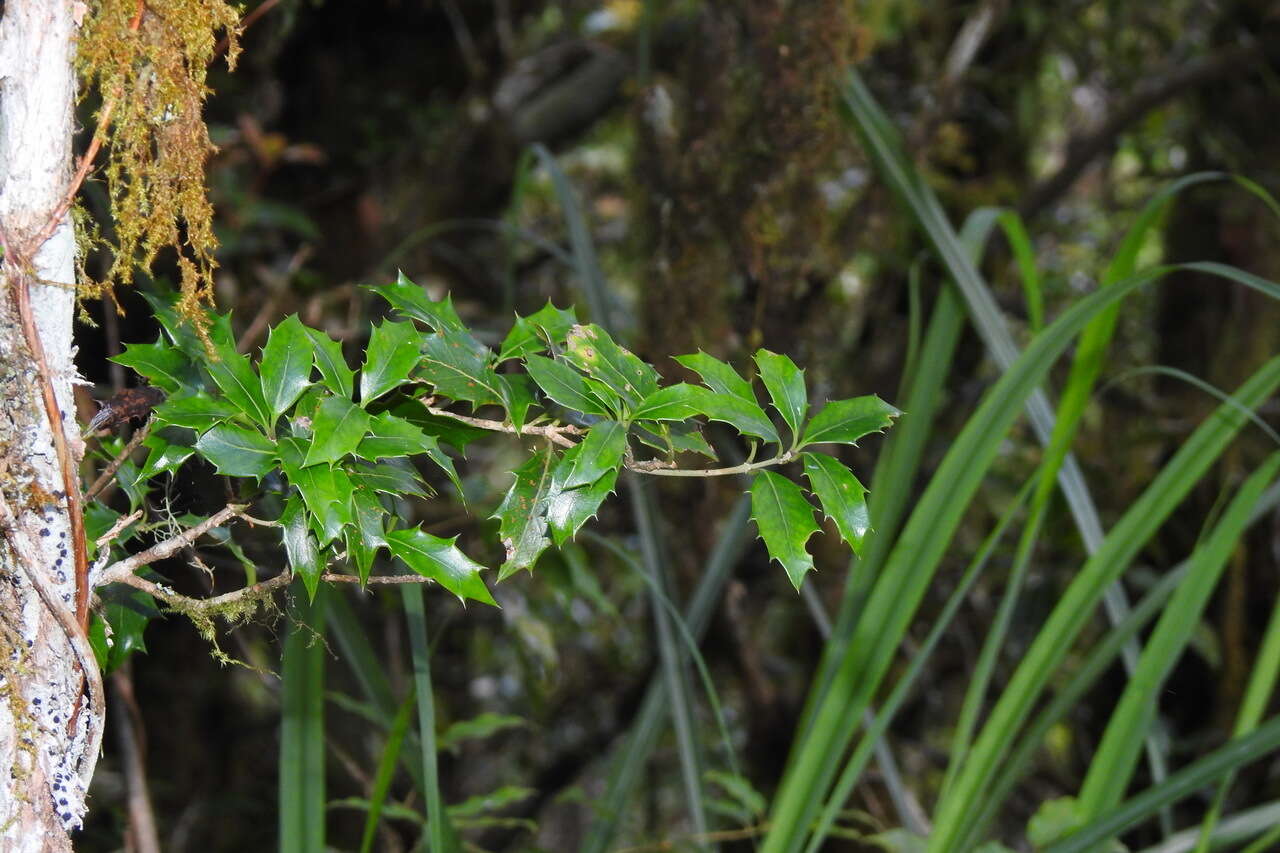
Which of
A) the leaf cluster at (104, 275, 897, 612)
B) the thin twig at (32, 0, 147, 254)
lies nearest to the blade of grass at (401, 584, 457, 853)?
the leaf cluster at (104, 275, 897, 612)

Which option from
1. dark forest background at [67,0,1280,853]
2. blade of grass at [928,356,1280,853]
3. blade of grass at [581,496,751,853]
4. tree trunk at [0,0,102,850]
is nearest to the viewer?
tree trunk at [0,0,102,850]

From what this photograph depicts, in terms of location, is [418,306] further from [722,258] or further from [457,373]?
[722,258]

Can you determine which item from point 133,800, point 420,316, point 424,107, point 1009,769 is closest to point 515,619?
point 133,800

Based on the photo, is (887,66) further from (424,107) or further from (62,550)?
(62,550)

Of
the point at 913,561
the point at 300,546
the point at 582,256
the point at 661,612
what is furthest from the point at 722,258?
the point at 300,546

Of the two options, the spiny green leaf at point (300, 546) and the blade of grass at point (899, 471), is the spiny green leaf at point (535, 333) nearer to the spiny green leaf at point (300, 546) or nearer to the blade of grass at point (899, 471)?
the spiny green leaf at point (300, 546)

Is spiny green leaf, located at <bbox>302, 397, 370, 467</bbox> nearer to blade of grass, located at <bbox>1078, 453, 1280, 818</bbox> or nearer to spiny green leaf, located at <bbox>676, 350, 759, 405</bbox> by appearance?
spiny green leaf, located at <bbox>676, 350, 759, 405</bbox>
